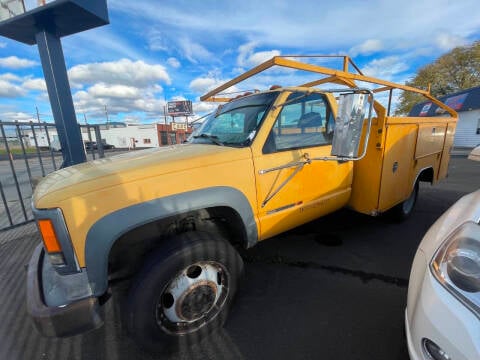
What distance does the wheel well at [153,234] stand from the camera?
5.98ft

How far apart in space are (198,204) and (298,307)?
1.45 metres

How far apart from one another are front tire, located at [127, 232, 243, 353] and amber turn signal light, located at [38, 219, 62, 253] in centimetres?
54

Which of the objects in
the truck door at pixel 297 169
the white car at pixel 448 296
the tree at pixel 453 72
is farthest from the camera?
the tree at pixel 453 72

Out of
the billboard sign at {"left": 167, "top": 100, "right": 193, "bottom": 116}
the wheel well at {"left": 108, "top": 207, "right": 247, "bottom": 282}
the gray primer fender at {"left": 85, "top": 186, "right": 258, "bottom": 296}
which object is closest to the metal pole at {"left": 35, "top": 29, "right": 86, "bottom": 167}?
the wheel well at {"left": 108, "top": 207, "right": 247, "bottom": 282}

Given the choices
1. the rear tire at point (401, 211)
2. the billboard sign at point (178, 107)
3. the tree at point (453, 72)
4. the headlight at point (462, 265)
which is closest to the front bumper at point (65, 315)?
the headlight at point (462, 265)

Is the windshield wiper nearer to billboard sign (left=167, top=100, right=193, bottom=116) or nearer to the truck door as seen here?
the truck door

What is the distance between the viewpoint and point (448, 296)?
1019 mm

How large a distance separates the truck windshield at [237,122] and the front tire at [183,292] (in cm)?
97

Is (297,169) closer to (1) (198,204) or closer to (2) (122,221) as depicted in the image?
(1) (198,204)

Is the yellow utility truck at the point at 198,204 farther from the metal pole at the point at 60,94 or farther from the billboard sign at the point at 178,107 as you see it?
the billboard sign at the point at 178,107

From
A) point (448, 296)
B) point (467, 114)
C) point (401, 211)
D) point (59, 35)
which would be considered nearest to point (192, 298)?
A: point (448, 296)

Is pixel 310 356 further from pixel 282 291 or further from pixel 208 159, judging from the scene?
pixel 208 159

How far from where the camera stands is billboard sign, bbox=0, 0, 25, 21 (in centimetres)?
353

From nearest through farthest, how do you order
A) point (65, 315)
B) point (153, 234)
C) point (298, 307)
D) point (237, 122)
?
point (65, 315) < point (153, 234) < point (298, 307) < point (237, 122)
